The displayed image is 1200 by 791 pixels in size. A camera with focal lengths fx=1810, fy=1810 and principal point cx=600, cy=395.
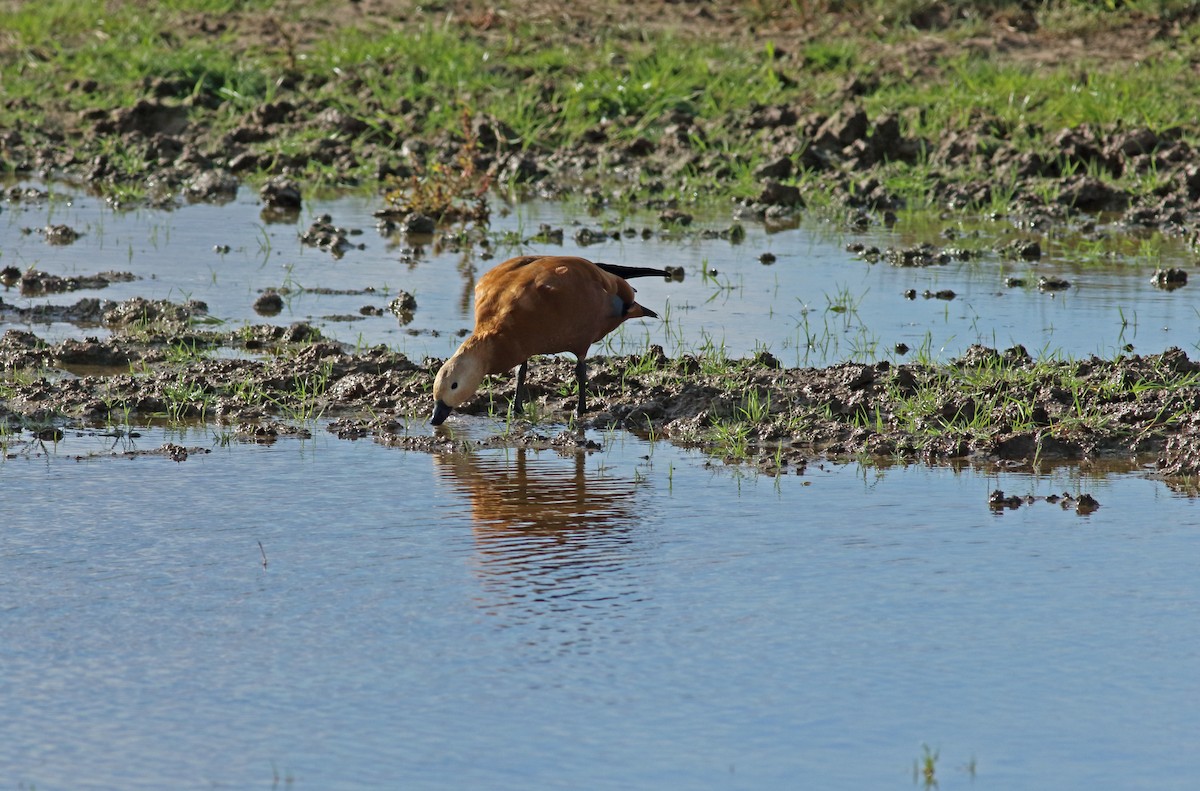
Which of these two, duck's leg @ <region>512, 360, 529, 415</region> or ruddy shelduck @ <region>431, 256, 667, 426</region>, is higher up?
ruddy shelduck @ <region>431, 256, 667, 426</region>

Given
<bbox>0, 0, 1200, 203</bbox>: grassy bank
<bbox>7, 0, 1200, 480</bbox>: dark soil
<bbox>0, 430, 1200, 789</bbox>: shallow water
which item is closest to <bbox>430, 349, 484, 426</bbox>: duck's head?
<bbox>7, 0, 1200, 480</bbox>: dark soil

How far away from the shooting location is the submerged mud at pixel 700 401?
6.98 meters

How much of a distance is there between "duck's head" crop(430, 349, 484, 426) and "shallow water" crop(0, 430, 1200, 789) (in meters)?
0.49

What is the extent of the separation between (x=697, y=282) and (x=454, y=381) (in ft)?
11.5

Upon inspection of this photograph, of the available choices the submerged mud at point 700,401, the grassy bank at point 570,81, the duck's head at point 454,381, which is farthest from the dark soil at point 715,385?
the grassy bank at point 570,81

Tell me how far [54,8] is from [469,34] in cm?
477

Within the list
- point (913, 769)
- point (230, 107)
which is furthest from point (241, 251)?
point (913, 769)

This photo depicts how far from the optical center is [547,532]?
589 centimetres

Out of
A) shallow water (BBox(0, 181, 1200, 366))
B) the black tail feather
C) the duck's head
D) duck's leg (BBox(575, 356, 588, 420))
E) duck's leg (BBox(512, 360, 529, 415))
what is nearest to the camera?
the duck's head

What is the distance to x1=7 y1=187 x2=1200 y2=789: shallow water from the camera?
4082 millimetres

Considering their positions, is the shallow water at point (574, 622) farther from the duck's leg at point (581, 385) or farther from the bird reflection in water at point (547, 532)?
the duck's leg at point (581, 385)

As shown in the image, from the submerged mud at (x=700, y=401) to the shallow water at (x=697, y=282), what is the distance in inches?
19.9

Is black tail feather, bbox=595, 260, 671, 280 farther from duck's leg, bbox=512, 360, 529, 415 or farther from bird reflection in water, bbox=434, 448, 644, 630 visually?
bird reflection in water, bbox=434, 448, 644, 630

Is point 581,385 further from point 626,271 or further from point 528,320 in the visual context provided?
point 626,271
